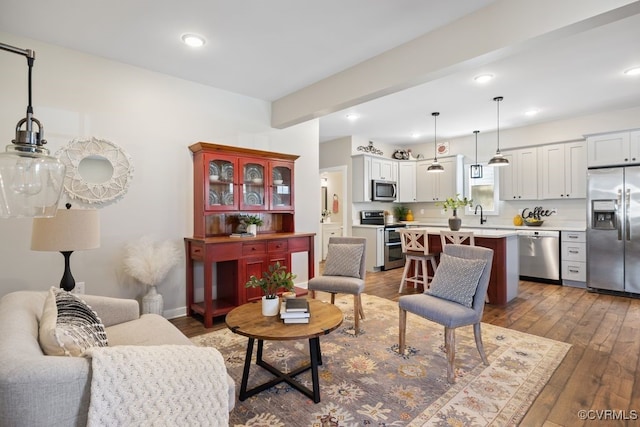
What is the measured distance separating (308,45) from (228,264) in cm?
244

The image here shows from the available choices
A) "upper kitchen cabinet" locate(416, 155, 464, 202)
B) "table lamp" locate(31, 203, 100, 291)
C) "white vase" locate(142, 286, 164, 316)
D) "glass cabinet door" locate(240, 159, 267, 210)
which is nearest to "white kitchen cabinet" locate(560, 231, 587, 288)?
"upper kitchen cabinet" locate(416, 155, 464, 202)

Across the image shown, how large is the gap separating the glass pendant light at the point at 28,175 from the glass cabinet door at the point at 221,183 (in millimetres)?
2657

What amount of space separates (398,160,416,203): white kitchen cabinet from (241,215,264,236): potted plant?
386 centimetres

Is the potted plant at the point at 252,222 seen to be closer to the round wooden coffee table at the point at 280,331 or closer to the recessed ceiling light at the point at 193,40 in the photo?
the round wooden coffee table at the point at 280,331

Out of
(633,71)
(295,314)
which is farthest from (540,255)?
(295,314)

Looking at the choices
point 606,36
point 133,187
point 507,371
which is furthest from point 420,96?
point 133,187

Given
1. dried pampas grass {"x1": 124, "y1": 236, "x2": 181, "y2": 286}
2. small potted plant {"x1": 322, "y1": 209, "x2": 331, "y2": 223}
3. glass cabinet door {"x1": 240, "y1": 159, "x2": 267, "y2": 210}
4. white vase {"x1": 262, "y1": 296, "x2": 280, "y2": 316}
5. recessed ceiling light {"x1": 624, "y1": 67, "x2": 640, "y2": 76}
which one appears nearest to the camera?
white vase {"x1": 262, "y1": 296, "x2": 280, "y2": 316}

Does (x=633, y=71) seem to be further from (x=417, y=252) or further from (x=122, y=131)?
(x=122, y=131)

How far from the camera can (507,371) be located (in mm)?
2385

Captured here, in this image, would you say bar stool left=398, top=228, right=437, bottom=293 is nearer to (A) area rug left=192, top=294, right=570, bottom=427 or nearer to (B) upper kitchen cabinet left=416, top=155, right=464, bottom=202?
(A) area rug left=192, top=294, right=570, bottom=427

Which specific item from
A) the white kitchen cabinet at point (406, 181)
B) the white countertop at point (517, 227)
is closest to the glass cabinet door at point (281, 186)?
the white countertop at point (517, 227)

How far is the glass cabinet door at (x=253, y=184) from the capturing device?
3896 millimetres

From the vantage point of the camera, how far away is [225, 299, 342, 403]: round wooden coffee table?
1.94 meters

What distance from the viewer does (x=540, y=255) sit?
5.21 m
